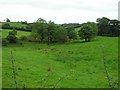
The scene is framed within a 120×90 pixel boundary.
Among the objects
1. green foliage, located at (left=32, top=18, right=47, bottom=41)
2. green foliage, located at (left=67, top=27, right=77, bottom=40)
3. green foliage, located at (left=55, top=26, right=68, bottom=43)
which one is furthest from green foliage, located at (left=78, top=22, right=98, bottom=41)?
green foliage, located at (left=32, top=18, right=47, bottom=41)

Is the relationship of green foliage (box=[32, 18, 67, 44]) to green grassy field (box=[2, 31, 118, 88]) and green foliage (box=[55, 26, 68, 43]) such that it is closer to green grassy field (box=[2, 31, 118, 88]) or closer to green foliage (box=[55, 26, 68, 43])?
green foliage (box=[55, 26, 68, 43])

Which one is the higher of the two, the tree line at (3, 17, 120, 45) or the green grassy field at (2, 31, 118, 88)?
the tree line at (3, 17, 120, 45)

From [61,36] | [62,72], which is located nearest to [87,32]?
[61,36]

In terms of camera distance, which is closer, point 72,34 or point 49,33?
point 49,33

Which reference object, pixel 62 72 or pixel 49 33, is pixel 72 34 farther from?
pixel 62 72

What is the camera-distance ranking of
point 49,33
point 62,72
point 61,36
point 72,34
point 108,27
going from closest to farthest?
1. point 62,72
2. point 61,36
3. point 49,33
4. point 72,34
5. point 108,27

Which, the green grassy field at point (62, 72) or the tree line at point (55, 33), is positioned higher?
the tree line at point (55, 33)

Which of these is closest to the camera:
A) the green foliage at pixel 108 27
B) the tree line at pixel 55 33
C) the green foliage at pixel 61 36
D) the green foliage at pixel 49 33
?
the green foliage at pixel 61 36

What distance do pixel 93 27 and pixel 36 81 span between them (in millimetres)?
47272

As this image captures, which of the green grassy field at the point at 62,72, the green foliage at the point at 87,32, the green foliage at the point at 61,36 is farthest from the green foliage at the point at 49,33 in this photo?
the green grassy field at the point at 62,72

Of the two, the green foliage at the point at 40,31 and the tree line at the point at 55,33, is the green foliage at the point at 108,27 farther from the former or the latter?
the green foliage at the point at 40,31

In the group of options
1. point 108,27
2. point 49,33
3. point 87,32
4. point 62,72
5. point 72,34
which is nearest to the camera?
point 62,72

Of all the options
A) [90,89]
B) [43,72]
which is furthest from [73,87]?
[43,72]

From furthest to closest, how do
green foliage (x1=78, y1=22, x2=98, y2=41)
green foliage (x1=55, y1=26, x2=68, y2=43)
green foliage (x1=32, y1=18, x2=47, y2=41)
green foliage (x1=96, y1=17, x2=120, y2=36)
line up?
green foliage (x1=96, y1=17, x2=120, y2=36)
green foliage (x1=32, y1=18, x2=47, y2=41)
green foliage (x1=78, y1=22, x2=98, y2=41)
green foliage (x1=55, y1=26, x2=68, y2=43)
